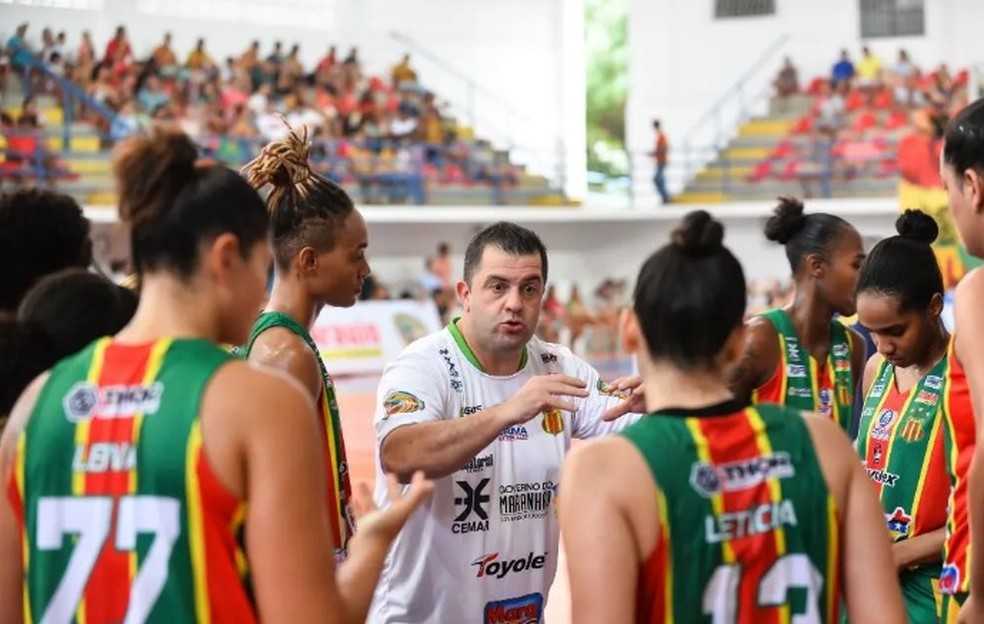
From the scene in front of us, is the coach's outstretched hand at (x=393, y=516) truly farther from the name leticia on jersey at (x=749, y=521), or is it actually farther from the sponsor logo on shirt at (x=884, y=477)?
the sponsor logo on shirt at (x=884, y=477)

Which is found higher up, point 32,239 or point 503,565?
point 32,239

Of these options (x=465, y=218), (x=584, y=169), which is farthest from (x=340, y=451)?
(x=584, y=169)

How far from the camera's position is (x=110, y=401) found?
7.48 feet

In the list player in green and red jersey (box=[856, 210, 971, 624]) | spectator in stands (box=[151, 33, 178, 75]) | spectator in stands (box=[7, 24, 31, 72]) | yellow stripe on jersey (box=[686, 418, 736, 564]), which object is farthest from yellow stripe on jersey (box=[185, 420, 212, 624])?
spectator in stands (box=[151, 33, 178, 75])

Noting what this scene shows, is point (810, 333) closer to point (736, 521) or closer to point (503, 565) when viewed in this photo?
point (503, 565)

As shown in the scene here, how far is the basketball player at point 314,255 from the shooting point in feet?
12.2

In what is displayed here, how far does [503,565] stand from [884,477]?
3.70 ft

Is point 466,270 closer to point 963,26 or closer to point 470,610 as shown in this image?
point 470,610

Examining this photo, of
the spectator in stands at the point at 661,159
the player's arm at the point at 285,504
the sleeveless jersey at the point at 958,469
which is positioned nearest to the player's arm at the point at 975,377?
the sleeveless jersey at the point at 958,469

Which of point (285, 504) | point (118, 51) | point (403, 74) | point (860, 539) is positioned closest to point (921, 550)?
point (860, 539)

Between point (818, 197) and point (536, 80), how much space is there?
6.17 m

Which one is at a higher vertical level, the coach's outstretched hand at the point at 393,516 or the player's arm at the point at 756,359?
the player's arm at the point at 756,359

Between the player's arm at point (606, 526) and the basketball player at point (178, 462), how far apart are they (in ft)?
0.91

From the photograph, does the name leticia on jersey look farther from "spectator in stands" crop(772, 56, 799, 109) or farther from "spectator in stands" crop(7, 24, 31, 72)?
"spectator in stands" crop(772, 56, 799, 109)
